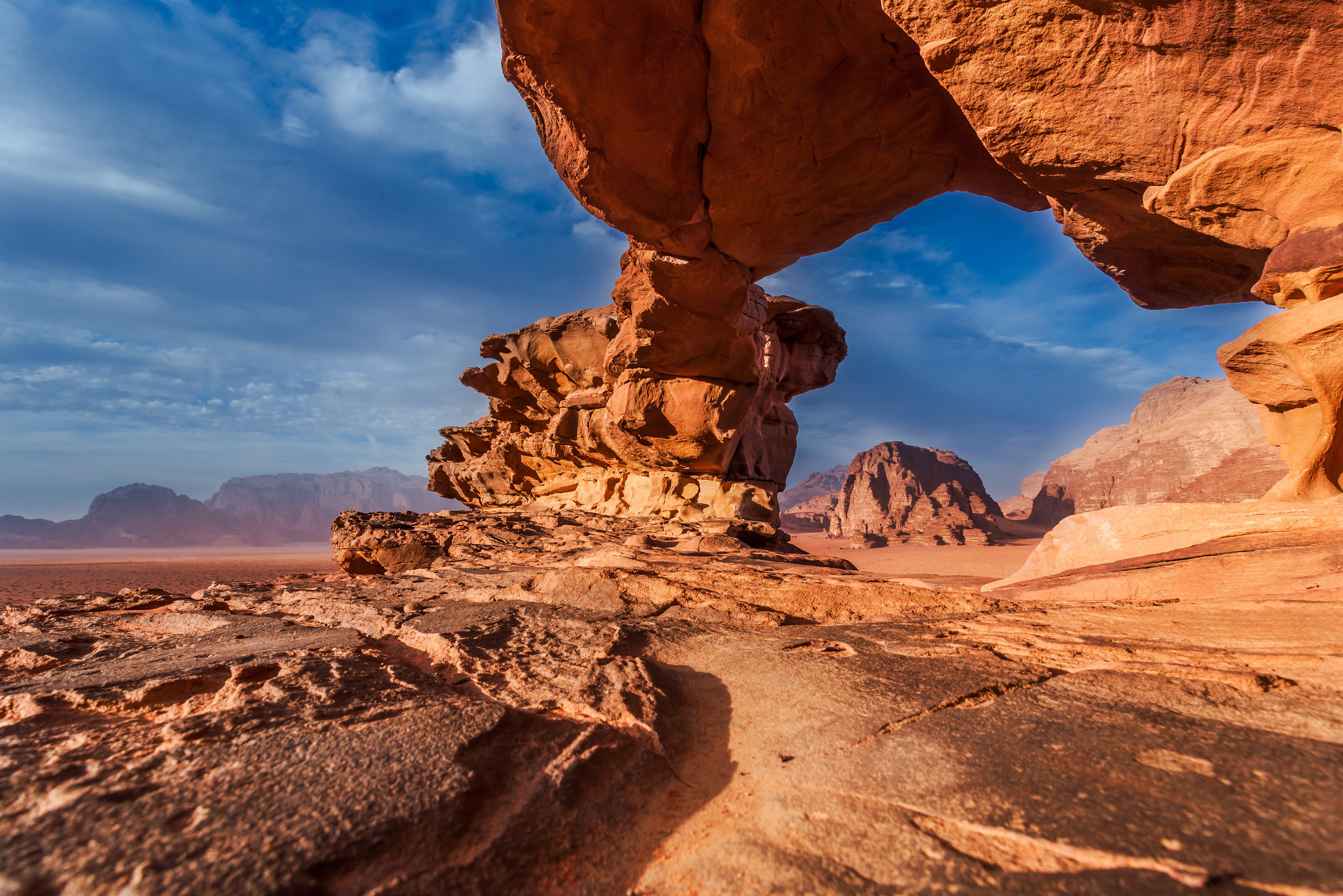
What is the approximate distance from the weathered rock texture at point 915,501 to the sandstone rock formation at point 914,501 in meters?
0.03

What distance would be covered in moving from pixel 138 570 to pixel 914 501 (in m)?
39.4

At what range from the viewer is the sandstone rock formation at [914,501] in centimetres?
2558

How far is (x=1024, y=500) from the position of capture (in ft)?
123

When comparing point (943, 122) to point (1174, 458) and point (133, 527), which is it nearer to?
point (1174, 458)

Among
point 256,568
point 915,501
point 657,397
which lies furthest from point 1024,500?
point 256,568

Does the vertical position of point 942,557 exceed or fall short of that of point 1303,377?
it falls short

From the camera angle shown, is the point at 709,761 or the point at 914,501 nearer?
the point at 709,761

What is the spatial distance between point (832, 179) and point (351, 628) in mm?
5843

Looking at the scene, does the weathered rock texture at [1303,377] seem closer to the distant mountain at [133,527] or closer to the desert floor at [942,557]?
the desert floor at [942,557]

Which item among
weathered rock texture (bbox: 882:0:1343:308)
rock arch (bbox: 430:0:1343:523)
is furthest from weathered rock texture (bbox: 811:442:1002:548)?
weathered rock texture (bbox: 882:0:1343:308)

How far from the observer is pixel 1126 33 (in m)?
2.83

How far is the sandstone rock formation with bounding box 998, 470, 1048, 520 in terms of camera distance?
34.2m

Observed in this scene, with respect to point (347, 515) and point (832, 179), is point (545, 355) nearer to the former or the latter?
point (347, 515)

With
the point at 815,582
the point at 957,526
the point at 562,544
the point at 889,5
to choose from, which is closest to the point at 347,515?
the point at 562,544
